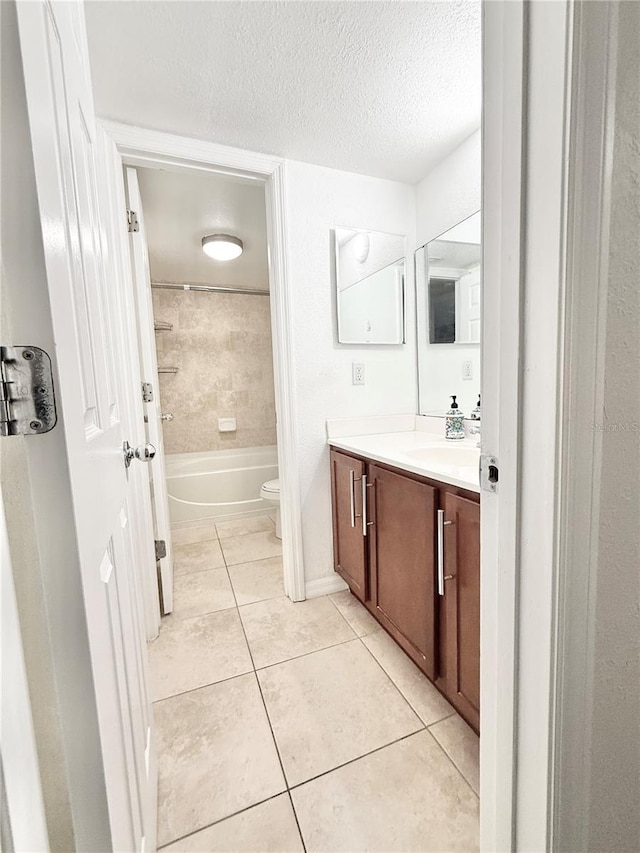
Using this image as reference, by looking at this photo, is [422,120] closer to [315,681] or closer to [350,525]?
[350,525]

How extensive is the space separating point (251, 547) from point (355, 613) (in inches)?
42.7

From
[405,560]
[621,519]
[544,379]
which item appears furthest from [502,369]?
[405,560]

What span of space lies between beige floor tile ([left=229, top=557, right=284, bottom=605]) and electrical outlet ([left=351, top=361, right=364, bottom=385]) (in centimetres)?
125

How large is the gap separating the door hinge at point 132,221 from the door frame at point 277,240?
7.5 inches

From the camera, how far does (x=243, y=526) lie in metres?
3.09

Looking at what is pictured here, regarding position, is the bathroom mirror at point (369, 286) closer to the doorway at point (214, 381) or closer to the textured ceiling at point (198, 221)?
the textured ceiling at point (198, 221)

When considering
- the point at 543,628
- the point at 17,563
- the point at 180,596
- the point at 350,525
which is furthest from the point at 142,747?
the point at 180,596

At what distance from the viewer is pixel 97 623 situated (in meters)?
0.45

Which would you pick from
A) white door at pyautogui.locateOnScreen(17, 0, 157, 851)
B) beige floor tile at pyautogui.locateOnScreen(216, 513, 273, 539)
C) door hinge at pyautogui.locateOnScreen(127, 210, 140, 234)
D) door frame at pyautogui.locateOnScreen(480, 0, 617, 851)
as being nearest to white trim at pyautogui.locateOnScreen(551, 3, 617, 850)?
door frame at pyautogui.locateOnScreen(480, 0, 617, 851)

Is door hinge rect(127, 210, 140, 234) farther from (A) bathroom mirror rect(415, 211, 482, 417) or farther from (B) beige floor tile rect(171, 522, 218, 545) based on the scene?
(B) beige floor tile rect(171, 522, 218, 545)

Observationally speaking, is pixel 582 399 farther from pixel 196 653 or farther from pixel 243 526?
pixel 243 526

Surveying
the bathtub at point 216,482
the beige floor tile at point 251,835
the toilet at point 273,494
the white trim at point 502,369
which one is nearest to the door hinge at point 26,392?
the white trim at point 502,369

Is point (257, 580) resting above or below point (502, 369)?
below

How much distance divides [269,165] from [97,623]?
193 cm
